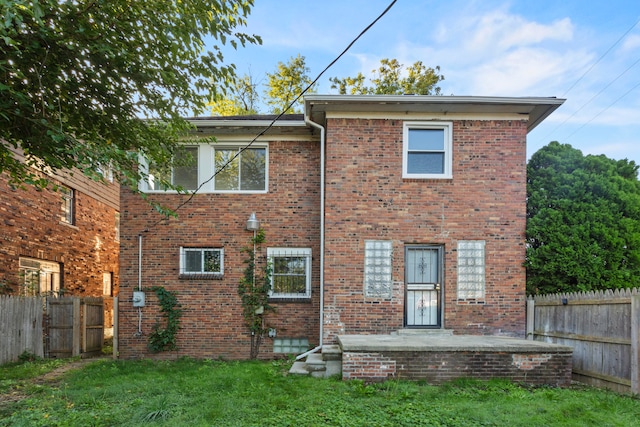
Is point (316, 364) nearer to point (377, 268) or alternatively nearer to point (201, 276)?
point (377, 268)

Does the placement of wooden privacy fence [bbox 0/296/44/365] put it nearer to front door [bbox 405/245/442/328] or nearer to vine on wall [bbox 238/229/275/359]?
vine on wall [bbox 238/229/275/359]

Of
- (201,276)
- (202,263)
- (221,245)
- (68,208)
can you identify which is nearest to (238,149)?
(221,245)

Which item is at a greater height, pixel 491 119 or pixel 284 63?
pixel 284 63

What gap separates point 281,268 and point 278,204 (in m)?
1.47

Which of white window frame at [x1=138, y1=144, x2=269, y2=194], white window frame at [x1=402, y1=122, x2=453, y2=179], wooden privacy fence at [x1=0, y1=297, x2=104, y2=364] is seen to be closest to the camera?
white window frame at [x1=402, y1=122, x2=453, y2=179]

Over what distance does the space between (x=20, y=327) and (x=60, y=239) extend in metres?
3.33

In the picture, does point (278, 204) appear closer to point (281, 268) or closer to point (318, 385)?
point (281, 268)

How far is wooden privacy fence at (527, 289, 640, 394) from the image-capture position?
5.93m

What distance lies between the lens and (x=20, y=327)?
9141 mm

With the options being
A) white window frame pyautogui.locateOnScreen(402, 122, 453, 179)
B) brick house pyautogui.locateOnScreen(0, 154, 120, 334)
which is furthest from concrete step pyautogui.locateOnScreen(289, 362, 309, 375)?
brick house pyautogui.locateOnScreen(0, 154, 120, 334)

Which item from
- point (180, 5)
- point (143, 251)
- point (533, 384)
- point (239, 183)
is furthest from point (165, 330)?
point (533, 384)

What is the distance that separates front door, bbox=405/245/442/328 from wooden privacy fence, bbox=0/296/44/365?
844cm

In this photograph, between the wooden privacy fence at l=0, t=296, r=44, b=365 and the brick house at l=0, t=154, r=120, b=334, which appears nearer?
the wooden privacy fence at l=0, t=296, r=44, b=365

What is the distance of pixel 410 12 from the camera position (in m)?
5.79
